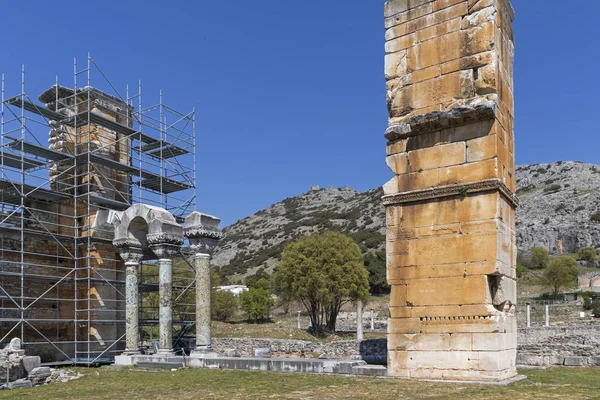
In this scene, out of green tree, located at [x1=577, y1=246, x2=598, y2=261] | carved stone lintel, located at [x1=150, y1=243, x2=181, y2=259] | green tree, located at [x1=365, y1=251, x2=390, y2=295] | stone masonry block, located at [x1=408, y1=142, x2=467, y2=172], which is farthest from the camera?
green tree, located at [x1=577, y1=246, x2=598, y2=261]

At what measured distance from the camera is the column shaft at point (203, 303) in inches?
672

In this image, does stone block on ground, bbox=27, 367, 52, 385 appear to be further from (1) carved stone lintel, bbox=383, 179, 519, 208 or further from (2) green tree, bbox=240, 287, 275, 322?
(2) green tree, bbox=240, 287, 275, 322

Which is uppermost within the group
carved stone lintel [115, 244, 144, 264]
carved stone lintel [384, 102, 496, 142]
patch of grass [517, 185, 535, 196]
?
patch of grass [517, 185, 535, 196]

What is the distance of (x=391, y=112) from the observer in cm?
1114

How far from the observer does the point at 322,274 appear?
35.0 meters

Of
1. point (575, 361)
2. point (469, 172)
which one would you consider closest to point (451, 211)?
point (469, 172)

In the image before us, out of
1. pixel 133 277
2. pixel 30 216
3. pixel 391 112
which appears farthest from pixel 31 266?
pixel 391 112

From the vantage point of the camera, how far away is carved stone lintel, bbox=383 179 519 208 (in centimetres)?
967

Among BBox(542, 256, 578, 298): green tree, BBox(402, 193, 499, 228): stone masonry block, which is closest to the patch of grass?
BBox(542, 256, 578, 298): green tree

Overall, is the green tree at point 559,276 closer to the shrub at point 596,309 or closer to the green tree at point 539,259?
the shrub at point 596,309

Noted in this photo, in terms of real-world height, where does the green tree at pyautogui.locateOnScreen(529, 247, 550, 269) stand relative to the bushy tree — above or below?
above

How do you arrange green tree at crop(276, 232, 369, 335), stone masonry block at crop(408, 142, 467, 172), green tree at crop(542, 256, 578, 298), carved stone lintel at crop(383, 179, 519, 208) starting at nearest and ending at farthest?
carved stone lintel at crop(383, 179, 519, 208) < stone masonry block at crop(408, 142, 467, 172) < green tree at crop(276, 232, 369, 335) < green tree at crop(542, 256, 578, 298)

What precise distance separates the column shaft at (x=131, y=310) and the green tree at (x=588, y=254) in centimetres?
5859

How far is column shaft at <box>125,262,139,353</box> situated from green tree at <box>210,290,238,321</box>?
25162 millimetres
